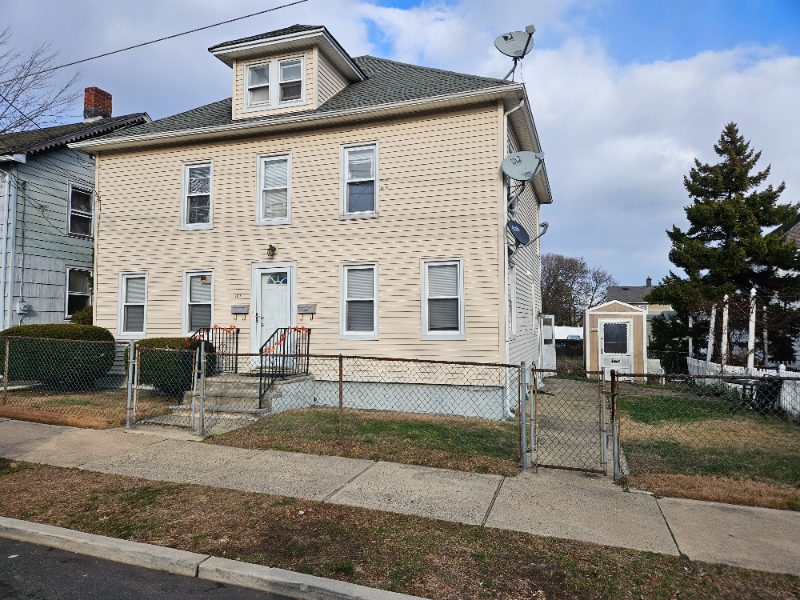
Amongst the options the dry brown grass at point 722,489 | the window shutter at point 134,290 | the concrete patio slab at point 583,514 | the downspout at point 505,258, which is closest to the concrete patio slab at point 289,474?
the concrete patio slab at point 583,514

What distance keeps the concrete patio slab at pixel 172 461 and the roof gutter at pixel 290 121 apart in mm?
7107

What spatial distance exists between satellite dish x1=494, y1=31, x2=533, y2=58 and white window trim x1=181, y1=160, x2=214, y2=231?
7025mm

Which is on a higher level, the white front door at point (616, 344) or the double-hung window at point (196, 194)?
the double-hung window at point (196, 194)

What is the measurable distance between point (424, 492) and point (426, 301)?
5464mm

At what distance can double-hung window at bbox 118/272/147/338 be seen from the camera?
41.3ft

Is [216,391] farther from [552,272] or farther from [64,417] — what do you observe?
[552,272]

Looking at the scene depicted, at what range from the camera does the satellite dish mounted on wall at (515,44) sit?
34.3 feet

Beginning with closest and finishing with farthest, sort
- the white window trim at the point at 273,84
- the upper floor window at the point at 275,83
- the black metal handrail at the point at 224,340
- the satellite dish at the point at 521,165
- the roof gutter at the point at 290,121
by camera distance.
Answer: the satellite dish at the point at 521,165 < the roof gutter at the point at 290,121 < the black metal handrail at the point at 224,340 < the white window trim at the point at 273,84 < the upper floor window at the point at 275,83

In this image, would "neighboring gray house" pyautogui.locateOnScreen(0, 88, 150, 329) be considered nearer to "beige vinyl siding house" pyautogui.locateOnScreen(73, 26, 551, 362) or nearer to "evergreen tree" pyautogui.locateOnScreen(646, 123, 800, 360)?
"beige vinyl siding house" pyautogui.locateOnScreen(73, 26, 551, 362)

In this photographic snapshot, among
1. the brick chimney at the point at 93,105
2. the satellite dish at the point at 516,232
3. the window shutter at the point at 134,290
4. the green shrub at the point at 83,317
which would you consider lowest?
the green shrub at the point at 83,317

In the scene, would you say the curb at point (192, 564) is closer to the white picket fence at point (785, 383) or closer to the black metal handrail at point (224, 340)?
the white picket fence at point (785, 383)

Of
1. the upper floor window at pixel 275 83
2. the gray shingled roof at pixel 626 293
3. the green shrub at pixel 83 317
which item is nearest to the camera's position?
the upper floor window at pixel 275 83

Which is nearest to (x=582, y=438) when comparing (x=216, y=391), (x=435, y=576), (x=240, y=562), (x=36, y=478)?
(x=435, y=576)

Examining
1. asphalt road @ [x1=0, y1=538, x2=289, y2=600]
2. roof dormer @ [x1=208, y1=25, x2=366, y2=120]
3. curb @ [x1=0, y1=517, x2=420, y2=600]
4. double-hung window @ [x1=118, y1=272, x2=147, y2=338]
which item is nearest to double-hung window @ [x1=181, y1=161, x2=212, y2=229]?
roof dormer @ [x1=208, y1=25, x2=366, y2=120]
